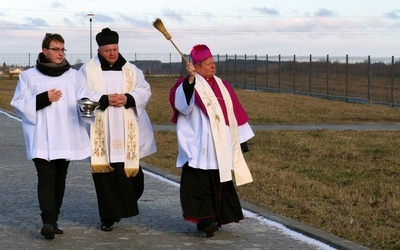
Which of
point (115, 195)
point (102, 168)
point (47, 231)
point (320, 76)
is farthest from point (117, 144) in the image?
point (320, 76)

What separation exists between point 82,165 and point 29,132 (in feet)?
22.6

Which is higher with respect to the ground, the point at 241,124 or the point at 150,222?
the point at 241,124

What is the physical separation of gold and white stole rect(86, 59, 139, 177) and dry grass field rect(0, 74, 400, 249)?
1.83 meters

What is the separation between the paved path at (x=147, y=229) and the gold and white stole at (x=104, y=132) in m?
0.60

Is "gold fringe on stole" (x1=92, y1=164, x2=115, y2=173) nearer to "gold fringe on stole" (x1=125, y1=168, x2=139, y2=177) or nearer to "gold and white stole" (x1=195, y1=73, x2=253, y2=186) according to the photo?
"gold fringe on stole" (x1=125, y1=168, x2=139, y2=177)

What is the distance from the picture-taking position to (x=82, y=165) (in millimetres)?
16406

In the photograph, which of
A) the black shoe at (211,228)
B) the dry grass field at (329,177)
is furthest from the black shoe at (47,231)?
the dry grass field at (329,177)

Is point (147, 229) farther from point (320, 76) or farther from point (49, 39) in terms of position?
point (320, 76)

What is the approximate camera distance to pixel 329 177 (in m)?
14.5

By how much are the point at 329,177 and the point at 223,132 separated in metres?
5.20

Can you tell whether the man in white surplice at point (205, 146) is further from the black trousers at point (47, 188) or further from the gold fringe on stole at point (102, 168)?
the black trousers at point (47, 188)

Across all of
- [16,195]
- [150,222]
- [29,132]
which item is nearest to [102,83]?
[29,132]

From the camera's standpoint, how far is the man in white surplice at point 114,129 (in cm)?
975

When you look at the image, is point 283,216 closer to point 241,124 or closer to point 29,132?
point 241,124
